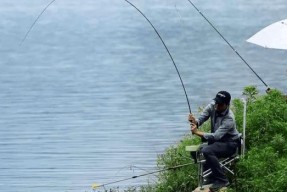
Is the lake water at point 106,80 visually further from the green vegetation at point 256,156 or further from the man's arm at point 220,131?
the man's arm at point 220,131

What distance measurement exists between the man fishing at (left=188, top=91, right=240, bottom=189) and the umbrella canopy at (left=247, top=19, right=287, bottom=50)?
73.8 inches

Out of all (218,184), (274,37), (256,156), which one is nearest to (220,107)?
(256,156)

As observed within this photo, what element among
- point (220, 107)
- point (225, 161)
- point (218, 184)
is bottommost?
point (218, 184)

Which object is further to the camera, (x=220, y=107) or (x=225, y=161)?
(x=225, y=161)

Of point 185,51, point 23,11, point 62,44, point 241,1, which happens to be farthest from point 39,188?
point 241,1

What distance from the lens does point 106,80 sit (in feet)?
82.0

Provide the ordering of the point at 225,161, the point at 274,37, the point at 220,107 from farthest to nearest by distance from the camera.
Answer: the point at 274,37, the point at 225,161, the point at 220,107

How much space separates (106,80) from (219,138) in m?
17.3

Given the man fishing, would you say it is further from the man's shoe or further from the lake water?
the lake water

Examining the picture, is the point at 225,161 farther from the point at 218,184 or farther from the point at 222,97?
the point at 222,97

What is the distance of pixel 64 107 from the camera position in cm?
2134

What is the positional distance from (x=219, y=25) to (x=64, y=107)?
510 inches

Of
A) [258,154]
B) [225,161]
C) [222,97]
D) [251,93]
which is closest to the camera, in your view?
[222,97]

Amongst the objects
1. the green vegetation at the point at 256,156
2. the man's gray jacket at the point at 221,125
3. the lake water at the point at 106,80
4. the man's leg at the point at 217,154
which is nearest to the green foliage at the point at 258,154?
the green vegetation at the point at 256,156
